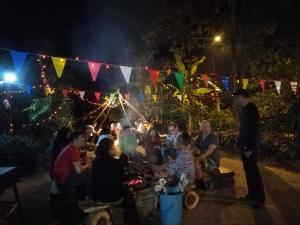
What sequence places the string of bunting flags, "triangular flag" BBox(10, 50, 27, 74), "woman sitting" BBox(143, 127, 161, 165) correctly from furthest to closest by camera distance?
1. "woman sitting" BBox(143, 127, 161, 165)
2. the string of bunting flags
3. "triangular flag" BBox(10, 50, 27, 74)

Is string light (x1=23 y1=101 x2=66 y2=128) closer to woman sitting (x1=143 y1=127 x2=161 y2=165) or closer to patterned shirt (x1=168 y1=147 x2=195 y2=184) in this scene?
woman sitting (x1=143 y1=127 x2=161 y2=165)

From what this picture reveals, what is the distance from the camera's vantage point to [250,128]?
6.30m

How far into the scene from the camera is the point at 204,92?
15.8m

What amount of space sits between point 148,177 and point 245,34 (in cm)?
954

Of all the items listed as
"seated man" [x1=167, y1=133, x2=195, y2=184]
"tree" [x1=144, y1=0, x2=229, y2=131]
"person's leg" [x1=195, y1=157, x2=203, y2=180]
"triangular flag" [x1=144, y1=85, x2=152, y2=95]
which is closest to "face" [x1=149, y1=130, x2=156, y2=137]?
"person's leg" [x1=195, y1=157, x2=203, y2=180]

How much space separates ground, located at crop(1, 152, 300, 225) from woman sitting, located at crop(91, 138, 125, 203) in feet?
4.04

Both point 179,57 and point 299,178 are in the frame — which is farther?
point 179,57

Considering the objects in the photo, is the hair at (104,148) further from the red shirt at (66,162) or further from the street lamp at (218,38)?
the street lamp at (218,38)

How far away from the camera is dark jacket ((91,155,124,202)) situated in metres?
5.30

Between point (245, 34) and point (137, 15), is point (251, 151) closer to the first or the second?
point (245, 34)

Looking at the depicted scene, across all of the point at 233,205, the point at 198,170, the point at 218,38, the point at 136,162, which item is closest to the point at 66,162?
the point at 136,162

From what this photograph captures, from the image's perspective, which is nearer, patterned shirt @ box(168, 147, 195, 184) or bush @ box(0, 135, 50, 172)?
patterned shirt @ box(168, 147, 195, 184)

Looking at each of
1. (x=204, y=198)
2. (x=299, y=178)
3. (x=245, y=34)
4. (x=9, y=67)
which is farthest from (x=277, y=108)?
(x=9, y=67)

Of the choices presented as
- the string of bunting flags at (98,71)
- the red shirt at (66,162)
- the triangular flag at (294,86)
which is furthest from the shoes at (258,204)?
the triangular flag at (294,86)
